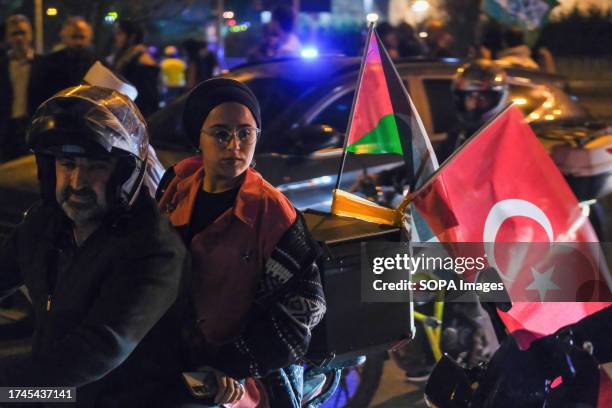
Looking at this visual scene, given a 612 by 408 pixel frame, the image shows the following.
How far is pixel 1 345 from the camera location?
5.64 metres

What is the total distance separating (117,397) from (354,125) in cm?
170

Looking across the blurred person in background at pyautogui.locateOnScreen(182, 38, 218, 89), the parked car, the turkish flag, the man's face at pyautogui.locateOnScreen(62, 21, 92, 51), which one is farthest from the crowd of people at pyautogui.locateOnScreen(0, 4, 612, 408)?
the blurred person in background at pyautogui.locateOnScreen(182, 38, 218, 89)

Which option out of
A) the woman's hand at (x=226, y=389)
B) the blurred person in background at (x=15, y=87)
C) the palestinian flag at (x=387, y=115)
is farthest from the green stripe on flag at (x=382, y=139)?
the blurred person in background at (x=15, y=87)

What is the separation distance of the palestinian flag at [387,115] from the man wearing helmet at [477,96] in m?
1.68

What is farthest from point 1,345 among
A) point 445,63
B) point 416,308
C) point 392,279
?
point 445,63

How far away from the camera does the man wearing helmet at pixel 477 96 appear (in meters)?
5.35

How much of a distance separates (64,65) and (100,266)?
5904 mm

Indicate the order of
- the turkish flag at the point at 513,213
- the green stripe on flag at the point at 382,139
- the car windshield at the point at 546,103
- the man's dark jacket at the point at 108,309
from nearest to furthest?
the man's dark jacket at the point at 108,309
the turkish flag at the point at 513,213
the green stripe on flag at the point at 382,139
the car windshield at the point at 546,103

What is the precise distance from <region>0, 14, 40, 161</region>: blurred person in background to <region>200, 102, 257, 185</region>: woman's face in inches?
249

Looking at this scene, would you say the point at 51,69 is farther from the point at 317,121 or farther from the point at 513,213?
the point at 513,213

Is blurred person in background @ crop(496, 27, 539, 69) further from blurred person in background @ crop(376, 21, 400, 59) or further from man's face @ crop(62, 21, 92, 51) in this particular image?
man's face @ crop(62, 21, 92, 51)

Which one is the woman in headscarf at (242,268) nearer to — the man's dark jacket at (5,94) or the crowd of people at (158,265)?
the crowd of people at (158,265)

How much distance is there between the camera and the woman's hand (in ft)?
7.79

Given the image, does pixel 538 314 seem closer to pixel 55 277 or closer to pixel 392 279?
pixel 392 279
